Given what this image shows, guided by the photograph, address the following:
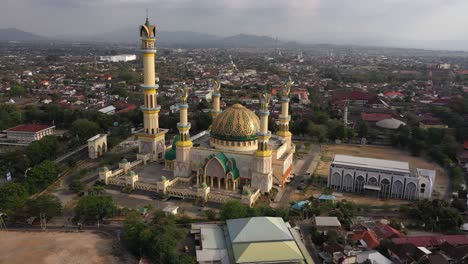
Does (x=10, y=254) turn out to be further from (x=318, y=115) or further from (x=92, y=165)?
(x=318, y=115)

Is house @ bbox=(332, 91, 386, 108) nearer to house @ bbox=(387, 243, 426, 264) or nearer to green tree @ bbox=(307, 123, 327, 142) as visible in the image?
green tree @ bbox=(307, 123, 327, 142)

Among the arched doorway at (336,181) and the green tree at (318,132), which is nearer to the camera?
the arched doorway at (336,181)

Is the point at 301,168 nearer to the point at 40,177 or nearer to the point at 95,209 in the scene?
the point at 95,209

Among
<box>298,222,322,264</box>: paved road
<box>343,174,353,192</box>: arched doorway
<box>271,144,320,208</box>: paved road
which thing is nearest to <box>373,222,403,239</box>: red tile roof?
<box>298,222,322,264</box>: paved road

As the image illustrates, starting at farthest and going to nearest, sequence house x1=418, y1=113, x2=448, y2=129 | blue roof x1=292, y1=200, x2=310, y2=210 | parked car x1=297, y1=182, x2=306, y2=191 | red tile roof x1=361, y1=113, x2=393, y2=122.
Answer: red tile roof x1=361, y1=113, x2=393, y2=122 < house x1=418, y1=113, x2=448, y2=129 < parked car x1=297, y1=182, x2=306, y2=191 < blue roof x1=292, y1=200, x2=310, y2=210

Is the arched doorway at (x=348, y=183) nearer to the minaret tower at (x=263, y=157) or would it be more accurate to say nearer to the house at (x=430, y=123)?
the minaret tower at (x=263, y=157)

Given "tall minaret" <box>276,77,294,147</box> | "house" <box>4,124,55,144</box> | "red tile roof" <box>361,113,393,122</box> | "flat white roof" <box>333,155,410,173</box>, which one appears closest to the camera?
"flat white roof" <box>333,155,410,173</box>

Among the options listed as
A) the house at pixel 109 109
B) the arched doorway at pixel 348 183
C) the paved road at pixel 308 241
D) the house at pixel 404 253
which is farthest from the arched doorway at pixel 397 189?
the house at pixel 109 109

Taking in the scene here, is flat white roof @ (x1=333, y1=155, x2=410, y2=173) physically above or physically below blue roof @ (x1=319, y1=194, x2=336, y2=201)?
above
